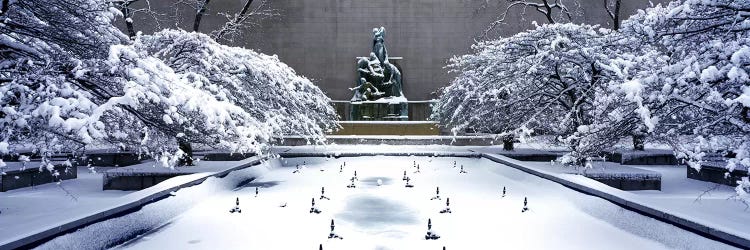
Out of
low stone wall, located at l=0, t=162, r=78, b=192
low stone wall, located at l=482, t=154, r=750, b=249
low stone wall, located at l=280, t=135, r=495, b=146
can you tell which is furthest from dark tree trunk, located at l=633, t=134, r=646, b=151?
low stone wall, located at l=0, t=162, r=78, b=192

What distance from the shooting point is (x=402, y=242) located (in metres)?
7.98

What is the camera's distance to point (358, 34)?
4028cm

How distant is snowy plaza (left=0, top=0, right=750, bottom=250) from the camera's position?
671cm

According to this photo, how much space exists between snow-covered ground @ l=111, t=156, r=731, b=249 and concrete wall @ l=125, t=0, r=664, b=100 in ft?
84.7

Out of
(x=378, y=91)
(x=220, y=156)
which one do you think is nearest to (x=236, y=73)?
(x=220, y=156)

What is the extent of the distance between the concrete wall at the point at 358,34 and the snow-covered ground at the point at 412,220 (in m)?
25.8

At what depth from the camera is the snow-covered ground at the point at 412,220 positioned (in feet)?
25.9

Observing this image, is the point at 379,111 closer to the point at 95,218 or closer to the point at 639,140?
the point at 639,140

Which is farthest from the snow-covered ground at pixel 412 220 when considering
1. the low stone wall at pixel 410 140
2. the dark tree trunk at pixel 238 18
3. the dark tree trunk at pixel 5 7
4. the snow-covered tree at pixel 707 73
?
the low stone wall at pixel 410 140

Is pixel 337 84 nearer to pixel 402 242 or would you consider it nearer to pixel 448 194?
pixel 448 194

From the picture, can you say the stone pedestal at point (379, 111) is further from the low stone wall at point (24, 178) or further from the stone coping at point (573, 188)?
the low stone wall at point (24, 178)

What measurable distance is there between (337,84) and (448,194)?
1114 inches

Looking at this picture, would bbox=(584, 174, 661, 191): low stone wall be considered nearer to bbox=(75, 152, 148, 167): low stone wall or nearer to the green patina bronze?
bbox=(75, 152, 148, 167): low stone wall

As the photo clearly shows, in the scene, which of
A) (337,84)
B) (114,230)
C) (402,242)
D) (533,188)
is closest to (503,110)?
(533,188)
